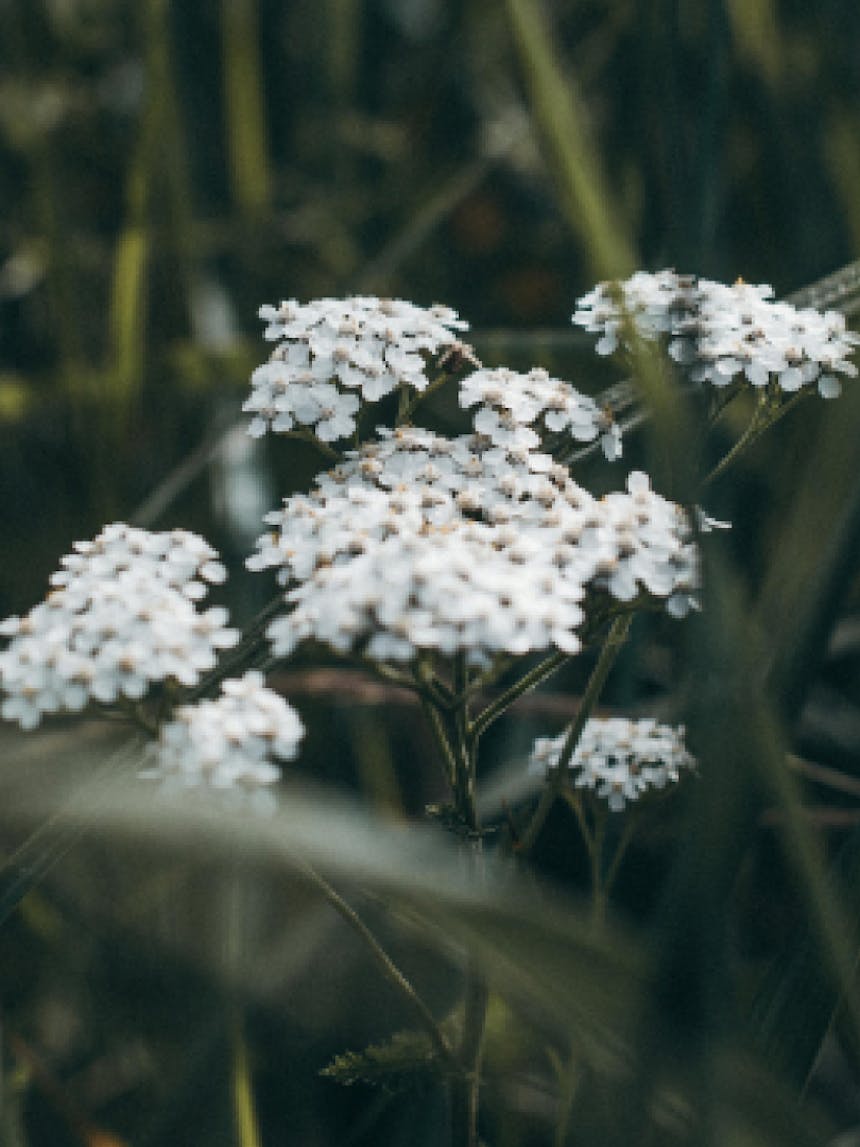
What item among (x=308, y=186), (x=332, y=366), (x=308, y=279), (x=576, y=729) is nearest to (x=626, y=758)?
(x=576, y=729)

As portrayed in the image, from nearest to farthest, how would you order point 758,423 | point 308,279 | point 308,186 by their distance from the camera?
point 758,423, point 308,279, point 308,186

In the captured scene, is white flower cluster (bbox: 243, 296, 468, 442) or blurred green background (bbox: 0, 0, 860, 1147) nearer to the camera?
white flower cluster (bbox: 243, 296, 468, 442)

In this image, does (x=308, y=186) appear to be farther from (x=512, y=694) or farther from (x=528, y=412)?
(x=512, y=694)

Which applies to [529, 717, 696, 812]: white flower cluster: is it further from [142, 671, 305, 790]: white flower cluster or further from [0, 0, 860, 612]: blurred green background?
[0, 0, 860, 612]: blurred green background

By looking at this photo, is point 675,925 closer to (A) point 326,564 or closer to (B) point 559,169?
(A) point 326,564

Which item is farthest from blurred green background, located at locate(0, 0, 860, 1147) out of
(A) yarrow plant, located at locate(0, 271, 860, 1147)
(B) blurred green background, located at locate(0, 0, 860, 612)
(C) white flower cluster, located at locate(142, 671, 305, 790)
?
(C) white flower cluster, located at locate(142, 671, 305, 790)

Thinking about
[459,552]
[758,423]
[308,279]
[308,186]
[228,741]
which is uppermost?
[308,186]
